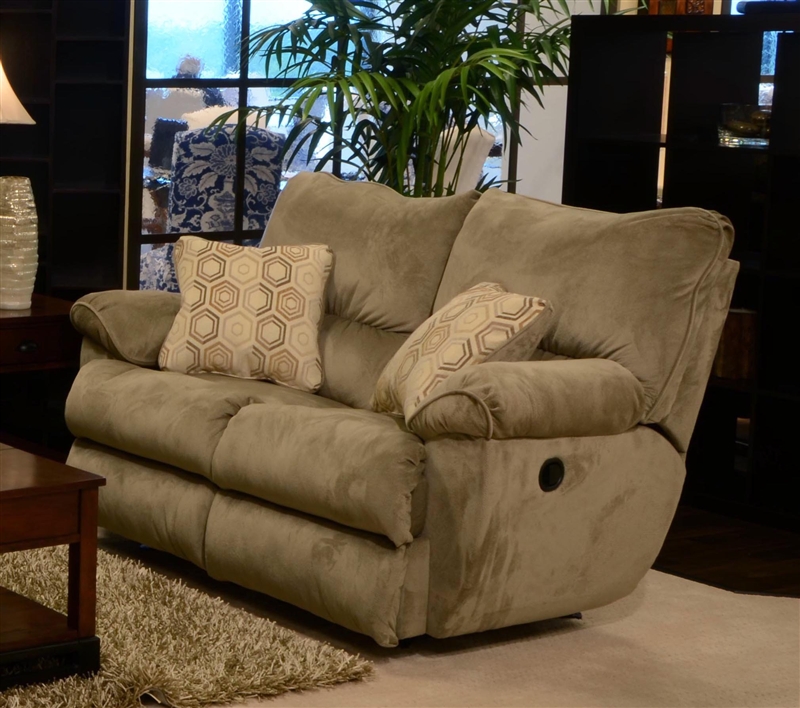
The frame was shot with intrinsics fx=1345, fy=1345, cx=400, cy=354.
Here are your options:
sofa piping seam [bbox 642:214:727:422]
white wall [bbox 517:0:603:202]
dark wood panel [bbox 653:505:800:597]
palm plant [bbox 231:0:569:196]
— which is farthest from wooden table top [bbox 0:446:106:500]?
white wall [bbox 517:0:603:202]

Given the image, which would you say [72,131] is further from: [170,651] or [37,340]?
[170,651]

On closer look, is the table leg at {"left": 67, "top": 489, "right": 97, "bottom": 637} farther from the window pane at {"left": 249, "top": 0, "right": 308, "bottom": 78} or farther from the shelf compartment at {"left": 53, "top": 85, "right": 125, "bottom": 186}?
the window pane at {"left": 249, "top": 0, "right": 308, "bottom": 78}

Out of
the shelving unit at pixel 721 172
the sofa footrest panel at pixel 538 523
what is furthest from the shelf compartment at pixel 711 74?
the sofa footrest panel at pixel 538 523

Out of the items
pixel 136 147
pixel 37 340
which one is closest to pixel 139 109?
pixel 136 147

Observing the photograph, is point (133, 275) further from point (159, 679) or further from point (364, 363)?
point (159, 679)

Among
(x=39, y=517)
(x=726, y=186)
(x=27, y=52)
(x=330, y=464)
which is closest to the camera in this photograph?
(x=39, y=517)

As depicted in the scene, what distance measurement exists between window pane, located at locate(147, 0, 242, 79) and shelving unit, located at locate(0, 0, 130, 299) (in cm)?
27

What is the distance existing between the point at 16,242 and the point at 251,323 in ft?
3.30

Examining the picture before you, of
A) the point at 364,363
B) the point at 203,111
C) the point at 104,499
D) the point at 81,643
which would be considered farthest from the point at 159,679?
the point at 203,111

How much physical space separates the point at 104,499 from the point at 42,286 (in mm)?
1686

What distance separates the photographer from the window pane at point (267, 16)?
5.62 metres

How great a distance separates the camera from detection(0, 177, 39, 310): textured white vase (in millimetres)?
4199

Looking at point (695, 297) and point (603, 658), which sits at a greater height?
point (695, 297)

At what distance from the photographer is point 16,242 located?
13.9 feet
